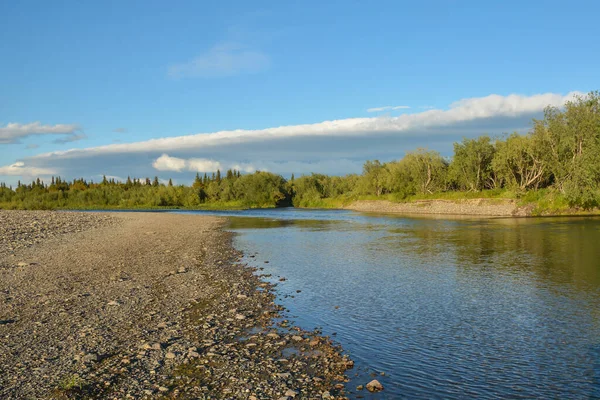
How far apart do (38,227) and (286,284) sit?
39.7 metres

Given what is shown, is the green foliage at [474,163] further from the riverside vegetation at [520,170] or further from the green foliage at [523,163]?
the green foliage at [523,163]

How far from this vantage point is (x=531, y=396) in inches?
388

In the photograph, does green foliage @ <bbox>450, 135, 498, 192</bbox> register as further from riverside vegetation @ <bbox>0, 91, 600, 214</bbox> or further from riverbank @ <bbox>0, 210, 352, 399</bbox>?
riverbank @ <bbox>0, 210, 352, 399</bbox>

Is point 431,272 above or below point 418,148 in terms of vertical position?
below

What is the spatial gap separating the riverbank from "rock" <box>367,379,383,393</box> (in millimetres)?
774

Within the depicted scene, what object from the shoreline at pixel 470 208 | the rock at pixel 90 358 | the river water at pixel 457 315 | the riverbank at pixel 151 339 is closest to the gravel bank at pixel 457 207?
the shoreline at pixel 470 208

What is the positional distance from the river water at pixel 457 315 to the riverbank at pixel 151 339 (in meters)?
1.48

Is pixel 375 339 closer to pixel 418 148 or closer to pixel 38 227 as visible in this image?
pixel 38 227

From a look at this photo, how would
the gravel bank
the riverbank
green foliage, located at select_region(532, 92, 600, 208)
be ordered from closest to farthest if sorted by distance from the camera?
the riverbank, green foliage, located at select_region(532, 92, 600, 208), the gravel bank

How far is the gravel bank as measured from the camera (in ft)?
287

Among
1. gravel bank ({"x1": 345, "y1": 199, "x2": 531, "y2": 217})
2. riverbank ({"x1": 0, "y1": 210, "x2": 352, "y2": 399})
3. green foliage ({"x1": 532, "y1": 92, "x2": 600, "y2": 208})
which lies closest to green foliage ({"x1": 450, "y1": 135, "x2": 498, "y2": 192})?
gravel bank ({"x1": 345, "y1": 199, "x2": 531, "y2": 217})

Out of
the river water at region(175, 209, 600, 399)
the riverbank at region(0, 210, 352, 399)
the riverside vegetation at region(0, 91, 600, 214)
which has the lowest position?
the river water at region(175, 209, 600, 399)

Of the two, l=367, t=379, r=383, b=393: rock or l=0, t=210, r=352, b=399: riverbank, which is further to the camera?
l=367, t=379, r=383, b=393: rock

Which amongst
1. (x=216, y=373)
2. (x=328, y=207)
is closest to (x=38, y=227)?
(x=216, y=373)
